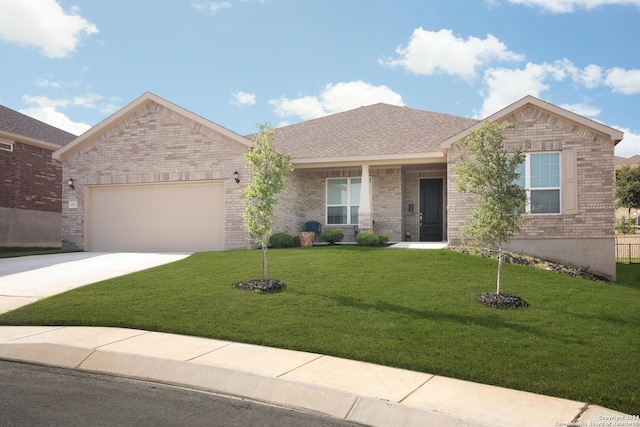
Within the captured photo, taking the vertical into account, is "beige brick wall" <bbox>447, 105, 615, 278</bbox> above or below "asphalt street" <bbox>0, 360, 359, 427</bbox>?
above

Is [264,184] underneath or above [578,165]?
A: underneath

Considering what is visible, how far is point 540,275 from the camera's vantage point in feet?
43.4

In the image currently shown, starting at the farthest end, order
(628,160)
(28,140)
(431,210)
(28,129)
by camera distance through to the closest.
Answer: (628,160), (28,129), (28,140), (431,210)

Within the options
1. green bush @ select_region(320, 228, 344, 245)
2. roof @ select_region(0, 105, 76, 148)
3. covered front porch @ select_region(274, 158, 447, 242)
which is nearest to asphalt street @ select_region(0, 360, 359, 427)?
green bush @ select_region(320, 228, 344, 245)

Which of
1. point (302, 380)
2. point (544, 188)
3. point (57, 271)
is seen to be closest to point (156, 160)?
point (57, 271)

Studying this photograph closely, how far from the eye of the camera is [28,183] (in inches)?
982

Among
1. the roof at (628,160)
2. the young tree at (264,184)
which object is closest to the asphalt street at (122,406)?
the young tree at (264,184)

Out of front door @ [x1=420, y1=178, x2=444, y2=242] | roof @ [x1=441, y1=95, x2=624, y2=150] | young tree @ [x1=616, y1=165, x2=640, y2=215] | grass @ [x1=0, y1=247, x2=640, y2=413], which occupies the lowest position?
grass @ [x1=0, y1=247, x2=640, y2=413]

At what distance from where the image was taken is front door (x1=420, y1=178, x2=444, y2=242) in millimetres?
20859

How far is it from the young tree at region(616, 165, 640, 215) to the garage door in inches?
987

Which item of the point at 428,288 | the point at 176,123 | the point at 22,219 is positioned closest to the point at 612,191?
the point at 428,288

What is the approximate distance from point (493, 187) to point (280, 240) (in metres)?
8.90

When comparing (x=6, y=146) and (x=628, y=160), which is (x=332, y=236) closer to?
(x=6, y=146)

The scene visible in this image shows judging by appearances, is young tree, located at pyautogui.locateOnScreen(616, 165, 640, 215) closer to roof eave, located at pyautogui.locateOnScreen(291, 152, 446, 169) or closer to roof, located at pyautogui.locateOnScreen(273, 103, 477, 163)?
roof, located at pyautogui.locateOnScreen(273, 103, 477, 163)
